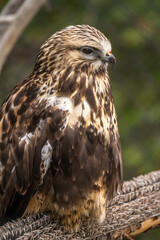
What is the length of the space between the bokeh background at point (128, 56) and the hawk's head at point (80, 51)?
1971 mm

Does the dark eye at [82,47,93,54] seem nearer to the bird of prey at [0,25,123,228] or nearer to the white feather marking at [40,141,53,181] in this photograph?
the bird of prey at [0,25,123,228]

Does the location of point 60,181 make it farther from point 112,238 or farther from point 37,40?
point 37,40

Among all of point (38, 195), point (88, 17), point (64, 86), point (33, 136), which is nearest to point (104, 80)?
point (64, 86)

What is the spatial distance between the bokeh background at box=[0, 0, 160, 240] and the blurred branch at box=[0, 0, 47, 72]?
134cm

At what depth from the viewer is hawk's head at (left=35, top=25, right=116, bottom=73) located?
85.2 inches

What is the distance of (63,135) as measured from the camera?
81.3 inches

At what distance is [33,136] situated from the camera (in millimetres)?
2082

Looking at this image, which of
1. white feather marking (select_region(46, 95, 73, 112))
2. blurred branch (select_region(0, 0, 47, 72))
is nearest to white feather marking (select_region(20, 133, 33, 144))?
white feather marking (select_region(46, 95, 73, 112))

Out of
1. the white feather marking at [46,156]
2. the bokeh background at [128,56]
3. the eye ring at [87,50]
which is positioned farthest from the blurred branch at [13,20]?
the bokeh background at [128,56]

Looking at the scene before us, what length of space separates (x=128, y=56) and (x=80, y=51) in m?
2.60

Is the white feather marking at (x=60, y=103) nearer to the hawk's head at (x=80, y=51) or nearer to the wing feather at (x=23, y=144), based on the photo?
the wing feather at (x=23, y=144)

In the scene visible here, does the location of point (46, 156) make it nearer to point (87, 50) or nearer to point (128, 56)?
point (87, 50)

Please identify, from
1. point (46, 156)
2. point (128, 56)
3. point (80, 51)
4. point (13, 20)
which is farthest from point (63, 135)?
point (128, 56)

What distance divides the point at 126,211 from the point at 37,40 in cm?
249
